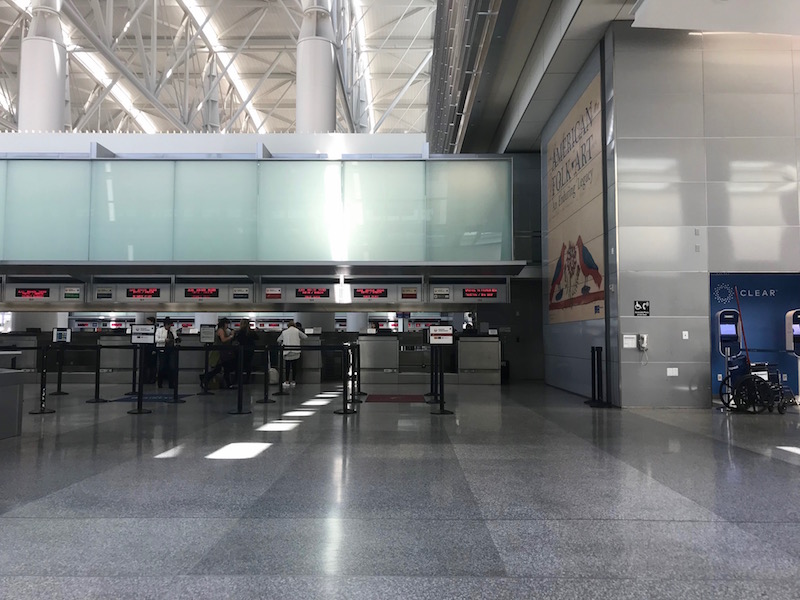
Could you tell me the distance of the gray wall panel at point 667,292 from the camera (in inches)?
427

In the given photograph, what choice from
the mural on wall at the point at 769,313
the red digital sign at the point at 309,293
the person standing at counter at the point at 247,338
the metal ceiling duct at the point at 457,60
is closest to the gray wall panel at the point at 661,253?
the mural on wall at the point at 769,313

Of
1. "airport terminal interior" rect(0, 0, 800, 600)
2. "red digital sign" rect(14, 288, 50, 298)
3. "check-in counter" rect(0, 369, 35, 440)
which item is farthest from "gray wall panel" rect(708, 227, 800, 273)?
"red digital sign" rect(14, 288, 50, 298)

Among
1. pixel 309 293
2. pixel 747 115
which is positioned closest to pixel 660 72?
pixel 747 115

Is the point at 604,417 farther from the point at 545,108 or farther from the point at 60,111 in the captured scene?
the point at 60,111

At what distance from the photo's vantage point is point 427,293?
1627 centimetres

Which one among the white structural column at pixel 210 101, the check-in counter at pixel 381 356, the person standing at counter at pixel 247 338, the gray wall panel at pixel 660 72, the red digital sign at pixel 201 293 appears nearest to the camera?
the gray wall panel at pixel 660 72

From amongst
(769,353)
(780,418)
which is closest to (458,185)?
(769,353)

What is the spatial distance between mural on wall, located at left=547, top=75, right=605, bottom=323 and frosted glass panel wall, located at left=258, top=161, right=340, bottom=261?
524cm

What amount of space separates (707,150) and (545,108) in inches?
189

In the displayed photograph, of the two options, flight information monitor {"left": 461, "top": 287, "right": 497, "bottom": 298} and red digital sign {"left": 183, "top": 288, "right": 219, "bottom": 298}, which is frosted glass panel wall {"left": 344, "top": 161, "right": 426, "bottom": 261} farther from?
red digital sign {"left": 183, "top": 288, "right": 219, "bottom": 298}

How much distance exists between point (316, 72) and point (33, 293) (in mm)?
10664

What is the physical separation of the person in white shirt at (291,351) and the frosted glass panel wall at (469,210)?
3807mm

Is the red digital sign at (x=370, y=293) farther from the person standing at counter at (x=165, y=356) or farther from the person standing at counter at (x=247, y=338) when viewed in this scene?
the person standing at counter at (x=165, y=356)

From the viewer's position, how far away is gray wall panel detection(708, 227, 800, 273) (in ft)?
35.8
